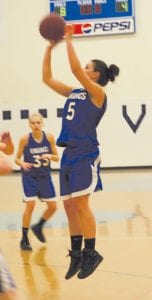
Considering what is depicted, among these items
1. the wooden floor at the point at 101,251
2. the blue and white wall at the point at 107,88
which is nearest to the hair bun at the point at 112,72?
the wooden floor at the point at 101,251

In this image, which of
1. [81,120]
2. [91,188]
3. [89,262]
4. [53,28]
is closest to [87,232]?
[89,262]

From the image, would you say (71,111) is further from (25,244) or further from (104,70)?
(25,244)

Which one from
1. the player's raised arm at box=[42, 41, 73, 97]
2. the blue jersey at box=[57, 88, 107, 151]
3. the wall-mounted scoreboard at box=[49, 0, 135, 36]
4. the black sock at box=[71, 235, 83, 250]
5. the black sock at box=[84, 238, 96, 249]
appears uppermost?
the wall-mounted scoreboard at box=[49, 0, 135, 36]

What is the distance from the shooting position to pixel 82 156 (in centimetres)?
450

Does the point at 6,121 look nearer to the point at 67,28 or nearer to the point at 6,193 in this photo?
the point at 6,193

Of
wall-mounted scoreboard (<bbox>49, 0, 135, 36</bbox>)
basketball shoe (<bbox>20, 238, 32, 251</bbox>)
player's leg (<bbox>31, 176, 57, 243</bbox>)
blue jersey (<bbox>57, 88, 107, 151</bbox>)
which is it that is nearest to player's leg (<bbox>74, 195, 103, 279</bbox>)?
blue jersey (<bbox>57, 88, 107, 151</bbox>)

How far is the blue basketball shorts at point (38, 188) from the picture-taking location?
20.7ft

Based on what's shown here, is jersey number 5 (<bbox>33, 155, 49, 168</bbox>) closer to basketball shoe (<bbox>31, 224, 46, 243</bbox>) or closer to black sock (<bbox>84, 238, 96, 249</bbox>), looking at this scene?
basketball shoe (<bbox>31, 224, 46, 243</bbox>)

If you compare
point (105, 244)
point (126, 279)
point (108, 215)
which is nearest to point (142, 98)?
point (108, 215)

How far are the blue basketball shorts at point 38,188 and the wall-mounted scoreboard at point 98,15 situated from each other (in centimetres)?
670

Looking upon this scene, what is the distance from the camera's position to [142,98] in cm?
1225

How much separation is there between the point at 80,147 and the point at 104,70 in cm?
66

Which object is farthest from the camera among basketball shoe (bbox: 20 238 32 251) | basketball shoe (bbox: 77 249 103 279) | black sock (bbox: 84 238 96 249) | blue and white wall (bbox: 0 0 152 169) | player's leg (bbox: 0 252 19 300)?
blue and white wall (bbox: 0 0 152 169)

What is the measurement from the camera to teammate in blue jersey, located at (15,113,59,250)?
628cm
